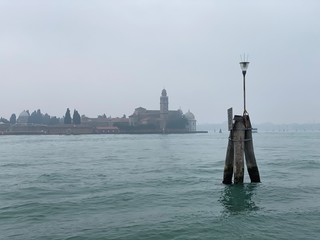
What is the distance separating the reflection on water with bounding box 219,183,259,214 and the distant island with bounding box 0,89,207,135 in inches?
5709

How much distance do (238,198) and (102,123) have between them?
6527 inches

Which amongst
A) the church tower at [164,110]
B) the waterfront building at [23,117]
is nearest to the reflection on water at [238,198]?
the church tower at [164,110]

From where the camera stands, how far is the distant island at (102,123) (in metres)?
158

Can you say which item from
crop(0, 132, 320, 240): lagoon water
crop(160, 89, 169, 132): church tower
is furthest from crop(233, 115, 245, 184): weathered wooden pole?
crop(160, 89, 169, 132): church tower

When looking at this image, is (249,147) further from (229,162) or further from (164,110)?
(164,110)

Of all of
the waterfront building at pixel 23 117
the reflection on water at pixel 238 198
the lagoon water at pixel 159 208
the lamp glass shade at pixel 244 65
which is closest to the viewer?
the lagoon water at pixel 159 208

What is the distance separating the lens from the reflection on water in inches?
450

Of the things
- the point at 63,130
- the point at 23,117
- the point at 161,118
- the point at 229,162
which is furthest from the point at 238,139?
the point at 23,117

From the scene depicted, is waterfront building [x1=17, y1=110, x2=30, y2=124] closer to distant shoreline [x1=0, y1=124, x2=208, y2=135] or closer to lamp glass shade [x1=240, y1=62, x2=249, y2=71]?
distant shoreline [x1=0, y1=124, x2=208, y2=135]

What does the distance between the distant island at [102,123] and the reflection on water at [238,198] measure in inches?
5709

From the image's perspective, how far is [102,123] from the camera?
175875 millimetres

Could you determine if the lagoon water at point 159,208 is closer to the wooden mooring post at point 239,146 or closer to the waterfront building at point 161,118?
the wooden mooring post at point 239,146

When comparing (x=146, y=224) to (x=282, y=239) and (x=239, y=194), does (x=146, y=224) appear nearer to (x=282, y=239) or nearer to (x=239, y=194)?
(x=282, y=239)

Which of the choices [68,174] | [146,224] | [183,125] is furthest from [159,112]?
[146,224]
